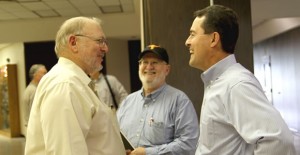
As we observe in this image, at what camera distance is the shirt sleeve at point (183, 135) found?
2293 mm

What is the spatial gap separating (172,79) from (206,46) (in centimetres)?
208

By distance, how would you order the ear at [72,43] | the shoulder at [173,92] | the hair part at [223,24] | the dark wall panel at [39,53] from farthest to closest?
the dark wall panel at [39,53]
the shoulder at [173,92]
the ear at [72,43]
the hair part at [223,24]

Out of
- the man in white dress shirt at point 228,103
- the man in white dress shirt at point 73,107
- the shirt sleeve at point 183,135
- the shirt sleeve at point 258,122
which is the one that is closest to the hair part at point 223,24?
the man in white dress shirt at point 228,103

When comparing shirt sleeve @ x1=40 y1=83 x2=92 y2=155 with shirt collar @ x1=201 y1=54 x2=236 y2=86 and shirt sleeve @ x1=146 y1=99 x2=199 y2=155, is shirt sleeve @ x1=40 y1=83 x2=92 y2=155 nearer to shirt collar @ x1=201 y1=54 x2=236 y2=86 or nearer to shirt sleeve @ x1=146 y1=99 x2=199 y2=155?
shirt collar @ x1=201 y1=54 x2=236 y2=86

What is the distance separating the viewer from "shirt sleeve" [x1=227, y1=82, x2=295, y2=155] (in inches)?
55.2

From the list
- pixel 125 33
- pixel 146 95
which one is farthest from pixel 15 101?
pixel 146 95

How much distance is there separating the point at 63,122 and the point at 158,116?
100cm

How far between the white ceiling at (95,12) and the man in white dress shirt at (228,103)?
240 inches

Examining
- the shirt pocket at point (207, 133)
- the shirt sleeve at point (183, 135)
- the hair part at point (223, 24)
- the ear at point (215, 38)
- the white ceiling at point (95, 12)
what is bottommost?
the shirt sleeve at point (183, 135)

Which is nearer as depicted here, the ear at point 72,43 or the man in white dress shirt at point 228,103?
the man in white dress shirt at point 228,103

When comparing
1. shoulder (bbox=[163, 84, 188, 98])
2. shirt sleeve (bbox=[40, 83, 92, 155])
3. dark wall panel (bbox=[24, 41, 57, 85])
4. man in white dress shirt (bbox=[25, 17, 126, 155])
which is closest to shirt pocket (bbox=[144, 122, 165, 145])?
shoulder (bbox=[163, 84, 188, 98])

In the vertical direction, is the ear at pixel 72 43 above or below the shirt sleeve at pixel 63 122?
above

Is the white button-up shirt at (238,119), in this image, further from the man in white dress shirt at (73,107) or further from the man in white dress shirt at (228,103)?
the man in white dress shirt at (73,107)

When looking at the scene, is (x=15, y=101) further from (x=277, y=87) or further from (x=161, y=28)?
(x=161, y=28)
